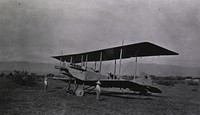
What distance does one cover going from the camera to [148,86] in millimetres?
12672

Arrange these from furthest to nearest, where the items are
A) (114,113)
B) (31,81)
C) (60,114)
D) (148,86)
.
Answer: (31,81)
(148,86)
(114,113)
(60,114)

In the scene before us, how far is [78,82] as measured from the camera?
13461 millimetres

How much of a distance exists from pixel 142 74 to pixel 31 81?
12297 mm

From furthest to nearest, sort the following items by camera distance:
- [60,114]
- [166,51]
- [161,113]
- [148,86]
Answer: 1. [148,86]
2. [166,51]
3. [161,113]
4. [60,114]

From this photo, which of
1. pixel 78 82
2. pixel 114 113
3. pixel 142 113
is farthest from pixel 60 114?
pixel 78 82

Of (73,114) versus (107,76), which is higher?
(107,76)

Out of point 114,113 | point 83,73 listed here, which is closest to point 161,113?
point 114,113

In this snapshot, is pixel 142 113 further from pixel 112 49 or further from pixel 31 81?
pixel 31 81

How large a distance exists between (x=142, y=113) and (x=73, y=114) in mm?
2464

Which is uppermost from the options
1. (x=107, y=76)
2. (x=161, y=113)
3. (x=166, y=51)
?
(x=166, y=51)

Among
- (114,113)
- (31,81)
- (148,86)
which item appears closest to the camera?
(114,113)

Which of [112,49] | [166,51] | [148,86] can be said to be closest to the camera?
[166,51]

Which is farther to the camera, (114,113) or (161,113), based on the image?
(161,113)

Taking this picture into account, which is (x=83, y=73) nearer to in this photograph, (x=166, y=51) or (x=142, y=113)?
(x=166, y=51)
